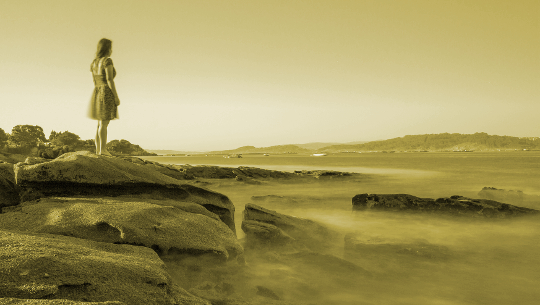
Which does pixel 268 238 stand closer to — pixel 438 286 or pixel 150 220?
pixel 150 220

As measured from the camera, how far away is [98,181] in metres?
3.88

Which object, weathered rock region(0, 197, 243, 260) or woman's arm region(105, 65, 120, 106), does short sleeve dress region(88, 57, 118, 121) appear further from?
weathered rock region(0, 197, 243, 260)

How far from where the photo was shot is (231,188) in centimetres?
1229

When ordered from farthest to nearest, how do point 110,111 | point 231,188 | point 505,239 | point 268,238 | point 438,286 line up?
A: point 231,188 → point 110,111 → point 505,239 → point 268,238 → point 438,286

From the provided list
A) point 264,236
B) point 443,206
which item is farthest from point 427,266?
point 443,206

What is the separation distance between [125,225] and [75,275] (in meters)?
1.08

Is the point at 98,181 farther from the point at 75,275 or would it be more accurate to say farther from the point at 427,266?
the point at 427,266

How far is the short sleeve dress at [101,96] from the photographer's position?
5867 millimetres

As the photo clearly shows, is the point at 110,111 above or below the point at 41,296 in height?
above

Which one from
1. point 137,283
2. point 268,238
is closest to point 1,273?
point 137,283

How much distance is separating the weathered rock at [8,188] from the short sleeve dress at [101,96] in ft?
7.02

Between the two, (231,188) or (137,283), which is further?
(231,188)

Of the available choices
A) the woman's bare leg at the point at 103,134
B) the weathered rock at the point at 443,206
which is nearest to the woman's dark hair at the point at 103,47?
the woman's bare leg at the point at 103,134

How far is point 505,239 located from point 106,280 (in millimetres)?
6648
